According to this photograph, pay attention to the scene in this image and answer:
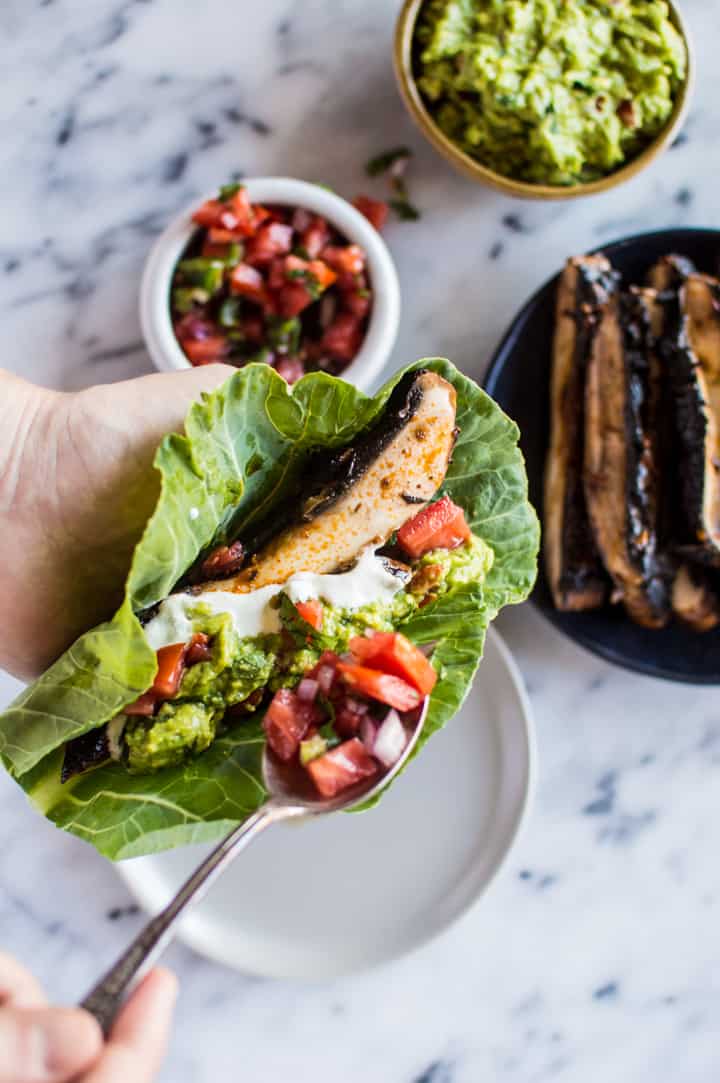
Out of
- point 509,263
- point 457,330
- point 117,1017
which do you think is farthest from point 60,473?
point 509,263

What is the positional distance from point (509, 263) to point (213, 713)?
156 centimetres

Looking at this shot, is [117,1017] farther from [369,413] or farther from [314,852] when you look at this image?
[314,852]

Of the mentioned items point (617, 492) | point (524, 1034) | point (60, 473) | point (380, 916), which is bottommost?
point (524, 1034)

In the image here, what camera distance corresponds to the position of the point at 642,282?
2639mm

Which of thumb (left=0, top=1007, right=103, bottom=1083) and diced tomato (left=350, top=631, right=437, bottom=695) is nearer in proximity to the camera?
thumb (left=0, top=1007, right=103, bottom=1083)

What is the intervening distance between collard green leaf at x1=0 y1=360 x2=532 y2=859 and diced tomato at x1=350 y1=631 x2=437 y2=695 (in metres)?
0.19

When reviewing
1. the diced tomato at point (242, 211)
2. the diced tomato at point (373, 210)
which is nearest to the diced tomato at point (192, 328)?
the diced tomato at point (242, 211)

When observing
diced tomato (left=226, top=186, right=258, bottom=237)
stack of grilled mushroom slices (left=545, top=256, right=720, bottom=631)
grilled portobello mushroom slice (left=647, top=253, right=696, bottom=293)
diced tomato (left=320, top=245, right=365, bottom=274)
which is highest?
diced tomato (left=226, top=186, right=258, bottom=237)

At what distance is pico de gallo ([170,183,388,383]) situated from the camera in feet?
8.04

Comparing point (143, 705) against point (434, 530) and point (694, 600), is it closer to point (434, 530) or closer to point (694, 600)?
point (434, 530)

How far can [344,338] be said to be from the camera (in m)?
2.49

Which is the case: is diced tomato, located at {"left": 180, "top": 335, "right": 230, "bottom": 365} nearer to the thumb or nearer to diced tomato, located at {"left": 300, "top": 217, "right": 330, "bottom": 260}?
diced tomato, located at {"left": 300, "top": 217, "right": 330, "bottom": 260}

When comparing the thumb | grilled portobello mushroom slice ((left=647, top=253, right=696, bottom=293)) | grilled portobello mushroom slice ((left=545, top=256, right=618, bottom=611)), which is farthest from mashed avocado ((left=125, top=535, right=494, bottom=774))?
grilled portobello mushroom slice ((left=647, top=253, right=696, bottom=293))

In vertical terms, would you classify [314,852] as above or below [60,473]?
below
